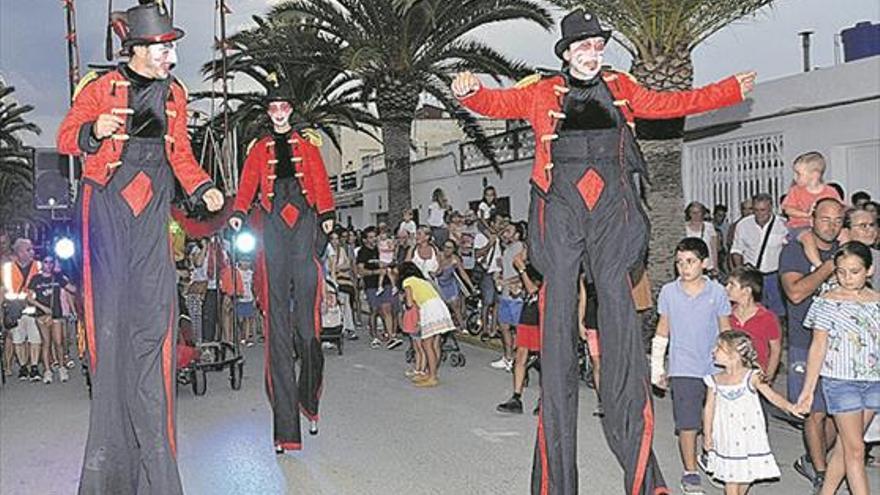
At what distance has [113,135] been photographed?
5.44m

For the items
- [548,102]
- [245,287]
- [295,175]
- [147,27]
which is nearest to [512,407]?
[295,175]

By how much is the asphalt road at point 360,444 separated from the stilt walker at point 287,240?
1.66ft

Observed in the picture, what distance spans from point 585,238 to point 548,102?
28.0 inches

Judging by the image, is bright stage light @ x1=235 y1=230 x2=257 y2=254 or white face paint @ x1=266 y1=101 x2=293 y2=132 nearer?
white face paint @ x1=266 y1=101 x2=293 y2=132

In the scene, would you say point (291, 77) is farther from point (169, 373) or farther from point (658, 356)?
point (169, 373)

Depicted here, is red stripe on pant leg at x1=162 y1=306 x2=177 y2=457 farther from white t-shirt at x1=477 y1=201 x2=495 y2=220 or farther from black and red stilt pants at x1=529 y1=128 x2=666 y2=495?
white t-shirt at x1=477 y1=201 x2=495 y2=220

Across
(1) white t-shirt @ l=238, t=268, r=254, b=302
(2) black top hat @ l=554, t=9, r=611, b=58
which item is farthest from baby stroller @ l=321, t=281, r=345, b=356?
(2) black top hat @ l=554, t=9, r=611, b=58

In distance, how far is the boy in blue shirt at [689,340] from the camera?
689cm

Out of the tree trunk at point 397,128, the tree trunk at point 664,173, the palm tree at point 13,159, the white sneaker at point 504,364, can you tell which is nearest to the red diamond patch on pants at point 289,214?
the white sneaker at point 504,364

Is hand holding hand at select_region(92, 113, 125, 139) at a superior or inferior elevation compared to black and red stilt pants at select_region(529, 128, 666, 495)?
superior

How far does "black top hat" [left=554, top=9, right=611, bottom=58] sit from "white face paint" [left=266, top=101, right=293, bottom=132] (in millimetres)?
2828

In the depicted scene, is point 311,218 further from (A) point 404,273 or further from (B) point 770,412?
(A) point 404,273

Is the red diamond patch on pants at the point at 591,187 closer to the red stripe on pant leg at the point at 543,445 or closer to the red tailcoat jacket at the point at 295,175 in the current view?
the red stripe on pant leg at the point at 543,445

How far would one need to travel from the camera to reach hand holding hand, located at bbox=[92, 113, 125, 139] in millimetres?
5277
